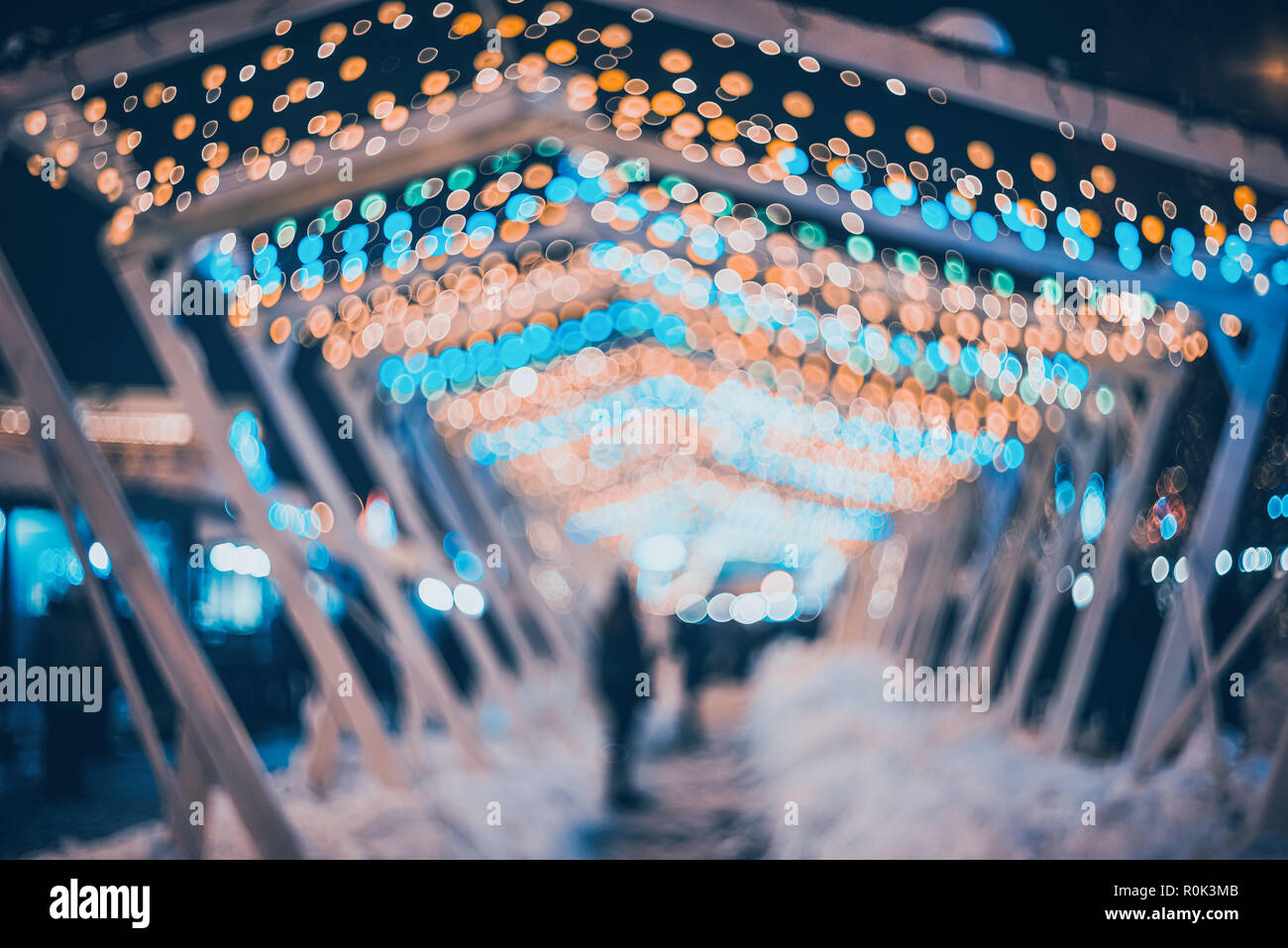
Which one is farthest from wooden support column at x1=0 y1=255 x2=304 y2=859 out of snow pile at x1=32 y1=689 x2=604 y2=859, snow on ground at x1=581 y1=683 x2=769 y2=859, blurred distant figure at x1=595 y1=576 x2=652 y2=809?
blurred distant figure at x1=595 y1=576 x2=652 y2=809

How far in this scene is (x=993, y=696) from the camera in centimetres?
1440

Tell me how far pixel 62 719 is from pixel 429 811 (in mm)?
2377

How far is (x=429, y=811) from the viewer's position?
7.41m

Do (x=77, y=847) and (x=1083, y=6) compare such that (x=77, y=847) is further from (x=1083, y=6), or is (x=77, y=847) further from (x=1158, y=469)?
(x=1158, y=469)

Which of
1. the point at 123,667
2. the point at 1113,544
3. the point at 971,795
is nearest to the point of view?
the point at 123,667

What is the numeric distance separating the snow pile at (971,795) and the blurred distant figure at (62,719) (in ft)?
15.0

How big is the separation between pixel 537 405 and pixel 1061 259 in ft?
Answer: 37.0

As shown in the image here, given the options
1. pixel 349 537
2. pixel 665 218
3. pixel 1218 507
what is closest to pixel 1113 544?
pixel 1218 507

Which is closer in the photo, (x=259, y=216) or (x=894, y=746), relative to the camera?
(x=259, y=216)

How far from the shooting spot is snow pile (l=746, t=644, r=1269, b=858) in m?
6.50

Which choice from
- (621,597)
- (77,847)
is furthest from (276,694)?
(77,847)

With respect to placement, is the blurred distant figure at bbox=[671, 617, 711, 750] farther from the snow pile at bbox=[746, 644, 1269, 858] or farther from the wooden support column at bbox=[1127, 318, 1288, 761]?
the wooden support column at bbox=[1127, 318, 1288, 761]

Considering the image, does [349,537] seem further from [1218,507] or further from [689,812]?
[1218,507]

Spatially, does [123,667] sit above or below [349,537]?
below
